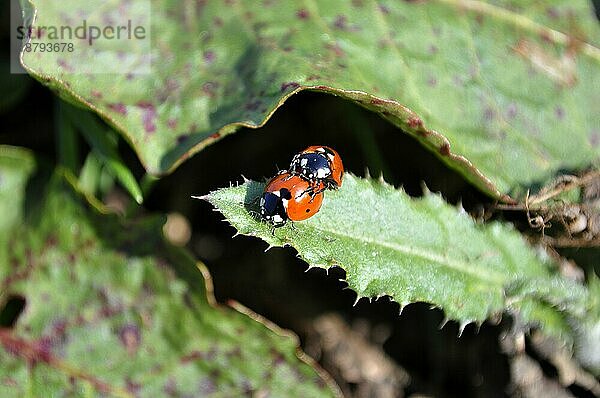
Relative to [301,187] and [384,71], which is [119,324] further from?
[384,71]

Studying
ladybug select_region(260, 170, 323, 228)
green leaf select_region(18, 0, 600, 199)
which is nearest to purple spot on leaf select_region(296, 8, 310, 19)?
green leaf select_region(18, 0, 600, 199)

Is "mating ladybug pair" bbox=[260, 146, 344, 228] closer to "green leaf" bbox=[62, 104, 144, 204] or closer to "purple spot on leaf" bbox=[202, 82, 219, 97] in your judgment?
"purple spot on leaf" bbox=[202, 82, 219, 97]

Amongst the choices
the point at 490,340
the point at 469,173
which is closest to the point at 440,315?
the point at 490,340

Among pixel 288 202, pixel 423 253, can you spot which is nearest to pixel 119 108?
pixel 288 202

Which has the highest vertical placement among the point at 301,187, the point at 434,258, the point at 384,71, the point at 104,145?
the point at 384,71

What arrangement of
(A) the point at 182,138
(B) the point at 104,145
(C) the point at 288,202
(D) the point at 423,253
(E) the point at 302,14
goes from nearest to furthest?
1. (C) the point at 288,202
2. (D) the point at 423,253
3. (A) the point at 182,138
4. (E) the point at 302,14
5. (B) the point at 104,145

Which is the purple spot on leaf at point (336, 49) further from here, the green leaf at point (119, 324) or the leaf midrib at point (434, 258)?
the green leaf at point (119, 324)

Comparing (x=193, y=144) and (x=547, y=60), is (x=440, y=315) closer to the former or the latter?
(x=547, y=60)

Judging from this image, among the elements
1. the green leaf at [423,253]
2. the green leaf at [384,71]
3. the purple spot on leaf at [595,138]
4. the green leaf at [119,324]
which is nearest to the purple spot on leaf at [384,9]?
the green leaf at [384,71]
